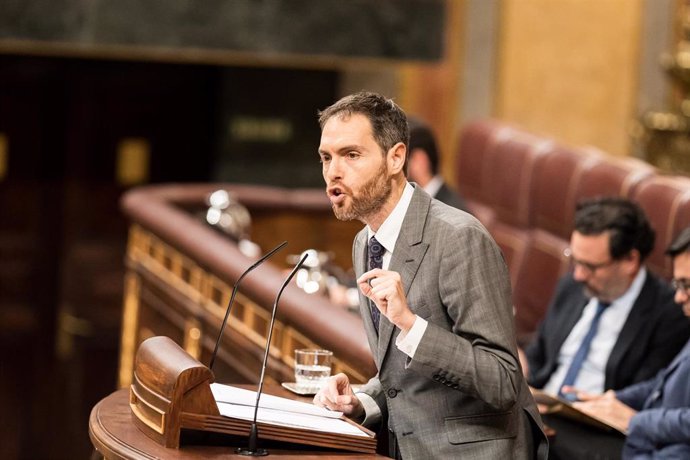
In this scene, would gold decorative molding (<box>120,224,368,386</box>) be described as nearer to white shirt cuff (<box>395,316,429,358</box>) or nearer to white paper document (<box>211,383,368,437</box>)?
white paper document (<box>211,383,368,437</box>)

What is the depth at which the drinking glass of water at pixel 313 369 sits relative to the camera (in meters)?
2.69

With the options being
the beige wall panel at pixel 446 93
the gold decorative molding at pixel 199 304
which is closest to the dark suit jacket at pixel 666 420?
the gold decorative molding at pixel 199 304

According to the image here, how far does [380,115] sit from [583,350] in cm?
178

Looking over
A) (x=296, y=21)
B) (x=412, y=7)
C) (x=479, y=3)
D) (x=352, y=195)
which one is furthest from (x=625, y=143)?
(x=352, y=195)

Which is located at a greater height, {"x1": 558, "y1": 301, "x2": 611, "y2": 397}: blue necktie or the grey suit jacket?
the grey suit jacket

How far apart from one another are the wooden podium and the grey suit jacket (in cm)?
12

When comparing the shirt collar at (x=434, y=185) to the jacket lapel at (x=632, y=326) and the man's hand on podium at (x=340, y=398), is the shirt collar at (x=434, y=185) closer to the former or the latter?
the jacket lapel at (x=632, y=326)

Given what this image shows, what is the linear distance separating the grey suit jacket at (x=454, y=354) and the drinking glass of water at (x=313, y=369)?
27cm

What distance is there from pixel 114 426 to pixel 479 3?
5961 millimetres

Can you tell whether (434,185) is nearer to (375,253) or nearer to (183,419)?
(375,253)

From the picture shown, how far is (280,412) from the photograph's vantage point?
236 centimetres

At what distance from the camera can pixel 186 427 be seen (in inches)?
88.0

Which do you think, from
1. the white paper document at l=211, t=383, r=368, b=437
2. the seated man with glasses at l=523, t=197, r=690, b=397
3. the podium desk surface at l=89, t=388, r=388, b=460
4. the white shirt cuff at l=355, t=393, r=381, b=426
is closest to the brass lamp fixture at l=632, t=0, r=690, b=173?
the seated man with glasses at l=523, t=197, r=690, b=397

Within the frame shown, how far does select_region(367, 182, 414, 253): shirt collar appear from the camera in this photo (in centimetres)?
235
